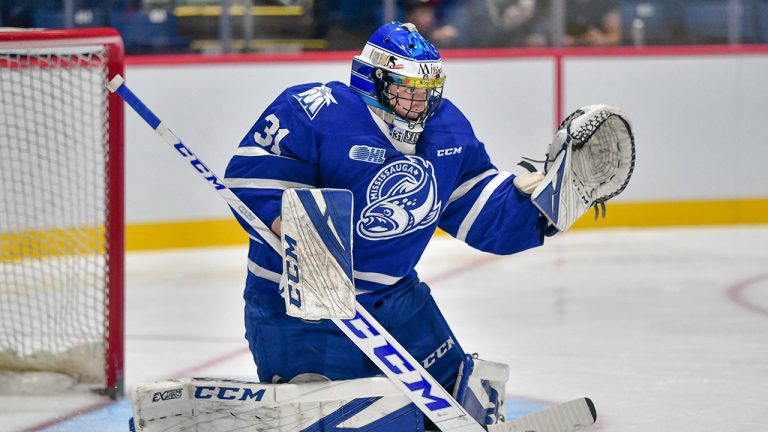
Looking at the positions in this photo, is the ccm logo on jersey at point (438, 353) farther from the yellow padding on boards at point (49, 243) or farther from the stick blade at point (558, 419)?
the yellow padding on boards at point (49, 243)

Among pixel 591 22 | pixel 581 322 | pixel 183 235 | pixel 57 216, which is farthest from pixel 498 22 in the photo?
pixel 57 216

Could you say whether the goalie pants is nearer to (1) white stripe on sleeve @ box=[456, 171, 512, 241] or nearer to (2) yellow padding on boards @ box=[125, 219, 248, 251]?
(1) white stripe on sleeve @ box=[456, 171, 512, 241]

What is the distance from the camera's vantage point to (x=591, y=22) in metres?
6.64

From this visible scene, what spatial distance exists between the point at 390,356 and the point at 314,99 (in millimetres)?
552

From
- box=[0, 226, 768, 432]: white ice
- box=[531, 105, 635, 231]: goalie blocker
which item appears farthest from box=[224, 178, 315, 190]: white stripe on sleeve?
box=[0, 226, 768, 432]: white ice

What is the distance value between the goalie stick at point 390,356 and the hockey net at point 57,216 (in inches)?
33.2

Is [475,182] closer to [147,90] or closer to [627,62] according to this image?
[147,90]

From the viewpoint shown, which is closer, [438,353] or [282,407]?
[282,407]

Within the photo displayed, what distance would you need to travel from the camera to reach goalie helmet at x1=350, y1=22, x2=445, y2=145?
2.71m

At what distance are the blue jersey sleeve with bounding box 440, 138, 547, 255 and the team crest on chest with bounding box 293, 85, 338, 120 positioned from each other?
359 mm

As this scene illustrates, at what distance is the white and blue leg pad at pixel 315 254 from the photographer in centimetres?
253

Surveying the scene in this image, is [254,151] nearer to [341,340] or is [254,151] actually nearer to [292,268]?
[292,268]

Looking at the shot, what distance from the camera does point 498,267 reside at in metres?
5.62

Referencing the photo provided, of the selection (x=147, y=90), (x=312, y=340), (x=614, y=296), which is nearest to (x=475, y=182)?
(x=312, y=340)
